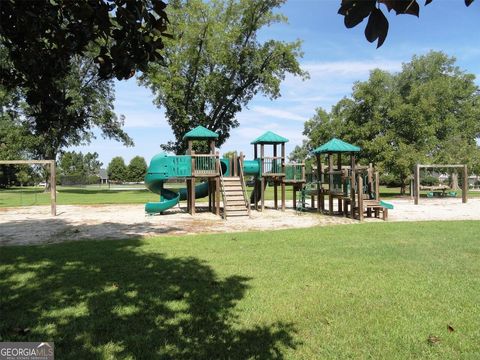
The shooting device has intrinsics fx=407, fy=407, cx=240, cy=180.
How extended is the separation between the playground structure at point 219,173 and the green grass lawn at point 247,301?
29.6ft

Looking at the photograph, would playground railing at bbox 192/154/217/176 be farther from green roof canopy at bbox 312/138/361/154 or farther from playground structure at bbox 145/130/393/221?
green roof canopy at bbox 312/138/361/154


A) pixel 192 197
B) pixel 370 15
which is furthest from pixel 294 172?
pixel 370 15

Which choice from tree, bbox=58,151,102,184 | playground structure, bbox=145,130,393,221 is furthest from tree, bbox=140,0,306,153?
tree, bbox=58,151,102,184

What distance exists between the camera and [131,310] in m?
4.72

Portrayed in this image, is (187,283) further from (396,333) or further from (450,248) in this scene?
(450,248)

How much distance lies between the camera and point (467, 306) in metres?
4.79

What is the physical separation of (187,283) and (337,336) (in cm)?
261

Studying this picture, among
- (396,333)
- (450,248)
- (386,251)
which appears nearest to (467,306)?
(396,333)

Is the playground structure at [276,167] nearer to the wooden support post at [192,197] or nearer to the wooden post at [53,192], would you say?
the wooden support post at [192,197]

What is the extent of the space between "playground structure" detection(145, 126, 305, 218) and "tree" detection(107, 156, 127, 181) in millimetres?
91811

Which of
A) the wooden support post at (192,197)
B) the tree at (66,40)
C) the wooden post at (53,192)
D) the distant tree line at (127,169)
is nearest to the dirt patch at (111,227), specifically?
the wooden post at (53,192)

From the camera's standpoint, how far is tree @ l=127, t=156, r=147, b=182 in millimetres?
106250

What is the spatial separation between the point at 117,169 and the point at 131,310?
11015cm

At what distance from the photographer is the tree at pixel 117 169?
108 metres
